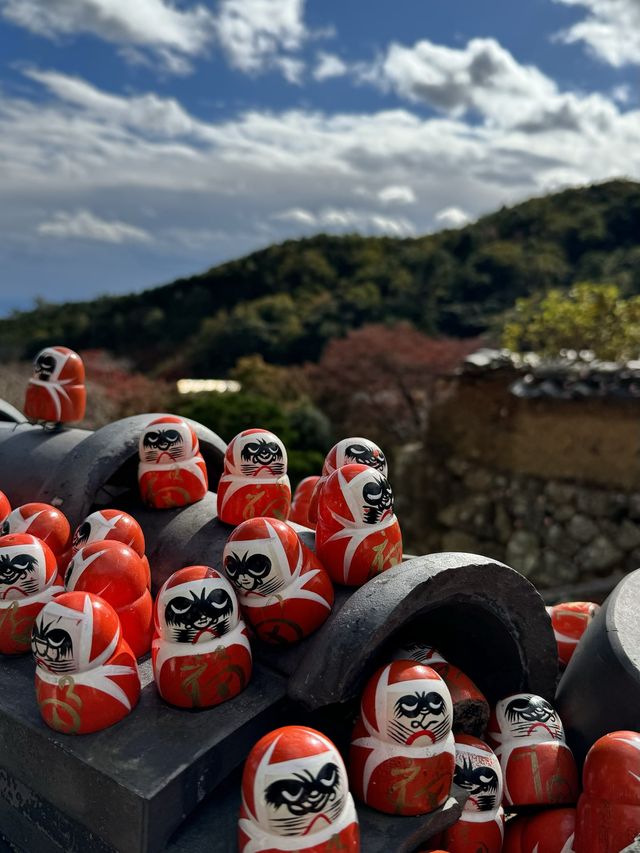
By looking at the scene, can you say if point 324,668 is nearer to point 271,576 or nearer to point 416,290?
point 271,576

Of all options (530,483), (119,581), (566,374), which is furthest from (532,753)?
(566,374)

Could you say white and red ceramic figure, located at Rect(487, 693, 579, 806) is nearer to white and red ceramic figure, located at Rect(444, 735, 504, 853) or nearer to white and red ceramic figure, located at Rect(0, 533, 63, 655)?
white and red ceramic figure, located at Rect(444, 735, 504, 853)

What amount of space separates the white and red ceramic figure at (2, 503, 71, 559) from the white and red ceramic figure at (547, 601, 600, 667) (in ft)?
7.06

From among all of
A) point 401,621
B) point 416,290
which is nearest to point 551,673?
point 401,621

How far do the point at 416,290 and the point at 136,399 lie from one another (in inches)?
606

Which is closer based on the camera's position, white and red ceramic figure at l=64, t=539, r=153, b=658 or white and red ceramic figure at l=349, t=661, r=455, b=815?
white and red ceramic figure at l=349, t=661, r=455, b=815

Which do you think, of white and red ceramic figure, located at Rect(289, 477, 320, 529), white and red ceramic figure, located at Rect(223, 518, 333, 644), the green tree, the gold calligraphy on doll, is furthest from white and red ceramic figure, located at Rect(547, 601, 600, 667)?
the green tree

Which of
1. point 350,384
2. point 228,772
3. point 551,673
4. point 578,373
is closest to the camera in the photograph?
point 228,772

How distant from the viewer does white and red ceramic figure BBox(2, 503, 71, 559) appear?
3.02 m

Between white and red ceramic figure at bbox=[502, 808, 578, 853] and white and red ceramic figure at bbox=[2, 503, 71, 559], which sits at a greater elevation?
white and red ceramic figure at bbox=[2, 503, 71, 559]

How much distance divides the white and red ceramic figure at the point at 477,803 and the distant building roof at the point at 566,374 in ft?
20.9

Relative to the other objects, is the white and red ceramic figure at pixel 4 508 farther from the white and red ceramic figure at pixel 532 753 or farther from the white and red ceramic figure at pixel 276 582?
the white and red ceramic figure at pixel 532 753

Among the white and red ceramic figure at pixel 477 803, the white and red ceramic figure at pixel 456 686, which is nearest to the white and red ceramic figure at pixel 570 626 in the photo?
the white and red ceramic figure at pixel 456 686

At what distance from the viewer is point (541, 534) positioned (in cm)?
883
